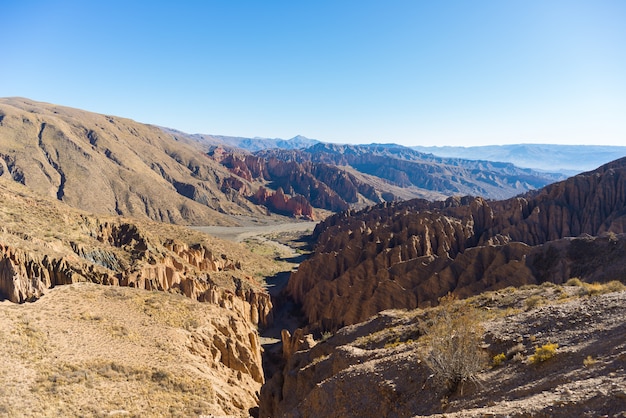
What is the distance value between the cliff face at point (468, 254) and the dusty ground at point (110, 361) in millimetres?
17138

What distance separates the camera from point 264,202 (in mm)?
198750

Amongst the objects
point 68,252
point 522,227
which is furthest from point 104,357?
point 522,227

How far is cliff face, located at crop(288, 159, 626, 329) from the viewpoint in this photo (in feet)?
118

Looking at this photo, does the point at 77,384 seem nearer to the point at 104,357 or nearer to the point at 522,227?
the point at 104,357

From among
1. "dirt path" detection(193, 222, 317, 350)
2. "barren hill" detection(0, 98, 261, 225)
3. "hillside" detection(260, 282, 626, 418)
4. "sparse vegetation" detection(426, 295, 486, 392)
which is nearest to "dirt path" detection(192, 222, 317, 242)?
"dirt path" detection(193, 222, 317, 350)

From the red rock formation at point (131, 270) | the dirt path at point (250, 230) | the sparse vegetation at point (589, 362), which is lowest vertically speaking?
the dirt path at point (250, 230)

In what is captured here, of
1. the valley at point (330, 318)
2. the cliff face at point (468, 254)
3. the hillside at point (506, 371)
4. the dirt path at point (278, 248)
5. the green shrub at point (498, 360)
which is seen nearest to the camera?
the hillside at point (506, 371)

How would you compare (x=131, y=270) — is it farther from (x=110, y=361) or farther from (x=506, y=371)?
(x=506, y=371)

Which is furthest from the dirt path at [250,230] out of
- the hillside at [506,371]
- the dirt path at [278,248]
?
the hillside at [506,371]

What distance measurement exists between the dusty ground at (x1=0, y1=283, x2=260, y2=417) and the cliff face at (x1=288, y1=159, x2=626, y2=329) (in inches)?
675

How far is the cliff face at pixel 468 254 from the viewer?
3600 cm

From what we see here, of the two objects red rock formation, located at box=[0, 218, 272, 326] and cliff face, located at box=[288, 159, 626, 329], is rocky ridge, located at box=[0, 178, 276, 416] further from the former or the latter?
cliff face, located at box=[288, 159, 626, 329]

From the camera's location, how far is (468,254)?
41.2 metres

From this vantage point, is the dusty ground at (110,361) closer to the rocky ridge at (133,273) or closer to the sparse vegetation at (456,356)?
the rocky ridge at (133,273)
